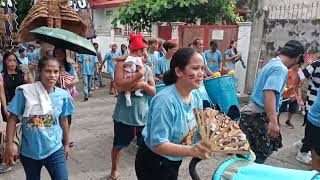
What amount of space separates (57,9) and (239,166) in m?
4.06

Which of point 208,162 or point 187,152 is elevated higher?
point 187,152

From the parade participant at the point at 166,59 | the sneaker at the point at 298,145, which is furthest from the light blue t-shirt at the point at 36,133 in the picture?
the sneaker at the point at 298,145

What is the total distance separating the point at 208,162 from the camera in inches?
208

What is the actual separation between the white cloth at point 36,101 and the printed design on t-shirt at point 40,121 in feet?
0.12

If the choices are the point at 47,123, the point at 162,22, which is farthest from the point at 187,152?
the point at 162,22

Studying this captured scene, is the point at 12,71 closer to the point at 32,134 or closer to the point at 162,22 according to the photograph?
the point at 32,134

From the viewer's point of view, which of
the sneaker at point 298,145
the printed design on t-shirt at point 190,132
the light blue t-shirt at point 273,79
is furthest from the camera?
the sneaker at point 298,145

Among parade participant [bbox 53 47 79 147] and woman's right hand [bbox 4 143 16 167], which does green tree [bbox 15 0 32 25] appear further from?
woman's right hand [bbox 4 143 16 167]

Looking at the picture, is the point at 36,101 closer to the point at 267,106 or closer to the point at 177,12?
the point at 267,106

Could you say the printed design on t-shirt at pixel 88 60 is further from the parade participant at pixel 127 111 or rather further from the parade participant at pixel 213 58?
the parade participant at pixel 127 111

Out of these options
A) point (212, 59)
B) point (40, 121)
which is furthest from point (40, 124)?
point (212, 59)

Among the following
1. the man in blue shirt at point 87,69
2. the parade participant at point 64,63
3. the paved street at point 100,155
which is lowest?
the paved street at point 100,155

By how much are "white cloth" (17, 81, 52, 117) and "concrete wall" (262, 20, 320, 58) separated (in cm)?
711

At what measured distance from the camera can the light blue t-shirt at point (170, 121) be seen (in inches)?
93.7
